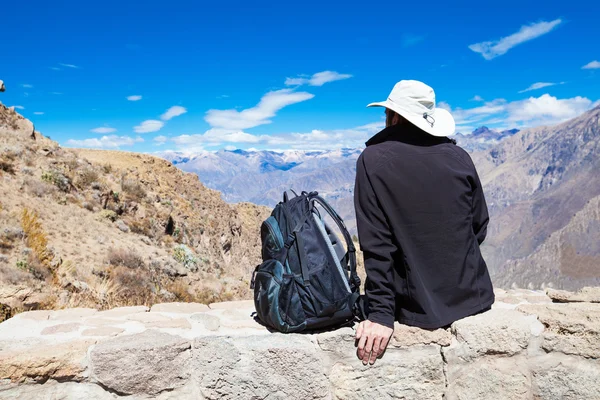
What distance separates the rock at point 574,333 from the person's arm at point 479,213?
64 centimetres

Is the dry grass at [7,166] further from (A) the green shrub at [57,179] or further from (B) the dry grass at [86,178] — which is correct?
(B) the dry grass at [86,178]

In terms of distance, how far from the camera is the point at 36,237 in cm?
919

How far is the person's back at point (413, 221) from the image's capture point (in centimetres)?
231

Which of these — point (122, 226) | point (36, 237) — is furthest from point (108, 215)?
point (36, 237)

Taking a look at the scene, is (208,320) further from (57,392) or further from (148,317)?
(57,392)

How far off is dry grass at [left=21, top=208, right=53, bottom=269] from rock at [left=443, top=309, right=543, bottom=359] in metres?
8.14

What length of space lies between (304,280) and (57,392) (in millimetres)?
1500

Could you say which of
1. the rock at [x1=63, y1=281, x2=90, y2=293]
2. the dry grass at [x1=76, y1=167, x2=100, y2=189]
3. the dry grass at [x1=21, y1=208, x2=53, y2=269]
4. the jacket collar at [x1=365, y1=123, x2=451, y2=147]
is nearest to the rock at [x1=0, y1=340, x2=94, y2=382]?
the jacket collar at [x1=365, y1=123, x2=451, y2=147]

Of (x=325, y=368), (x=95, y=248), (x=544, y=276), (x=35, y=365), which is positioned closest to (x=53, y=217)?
(x=95, y=248)

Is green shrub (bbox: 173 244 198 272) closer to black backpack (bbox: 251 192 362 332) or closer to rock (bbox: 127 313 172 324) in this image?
rock (bbox: 127 313 172 324)

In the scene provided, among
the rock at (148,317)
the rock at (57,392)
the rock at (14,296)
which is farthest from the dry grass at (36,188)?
the rock at (57,392)

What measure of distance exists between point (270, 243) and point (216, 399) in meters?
0.95

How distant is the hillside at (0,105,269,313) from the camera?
7.55 m

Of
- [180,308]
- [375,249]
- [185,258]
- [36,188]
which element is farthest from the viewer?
[185,258]
